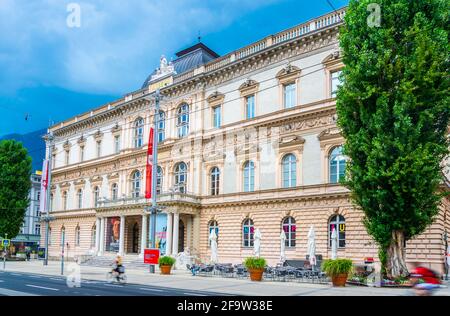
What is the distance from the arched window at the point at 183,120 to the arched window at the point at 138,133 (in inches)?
209

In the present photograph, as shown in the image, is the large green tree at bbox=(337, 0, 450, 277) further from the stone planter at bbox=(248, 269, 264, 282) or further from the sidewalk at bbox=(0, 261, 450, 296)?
the stone planter at bbox=(248, 269, 264, 282)

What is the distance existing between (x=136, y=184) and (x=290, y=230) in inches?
759

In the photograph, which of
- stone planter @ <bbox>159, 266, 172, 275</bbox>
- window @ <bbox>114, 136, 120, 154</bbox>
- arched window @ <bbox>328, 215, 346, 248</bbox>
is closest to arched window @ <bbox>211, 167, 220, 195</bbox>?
stone planter @ <bbox>159, 266, 172, 275</bbox>

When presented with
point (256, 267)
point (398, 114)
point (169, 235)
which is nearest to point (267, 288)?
point (256, 267)

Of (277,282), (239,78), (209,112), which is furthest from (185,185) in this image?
(277,282)

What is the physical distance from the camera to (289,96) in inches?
1415

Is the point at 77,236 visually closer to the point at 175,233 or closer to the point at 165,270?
the point at 175,233

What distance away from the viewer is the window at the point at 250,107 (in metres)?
38.3

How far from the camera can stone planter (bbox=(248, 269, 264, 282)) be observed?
2528cm

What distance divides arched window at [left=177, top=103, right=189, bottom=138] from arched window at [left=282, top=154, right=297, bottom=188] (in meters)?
11.2

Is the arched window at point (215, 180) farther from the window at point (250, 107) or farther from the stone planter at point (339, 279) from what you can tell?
the stone planter at point (339, 279)

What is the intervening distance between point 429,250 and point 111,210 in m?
29.7

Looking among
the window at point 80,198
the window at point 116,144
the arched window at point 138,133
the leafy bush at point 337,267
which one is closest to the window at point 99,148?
the window at point 116,144

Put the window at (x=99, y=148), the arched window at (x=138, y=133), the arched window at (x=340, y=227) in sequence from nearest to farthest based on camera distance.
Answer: the arched window at (x=340, y=227) < the arched window at (x=138, y=133) < the window at (x=99, y=148)
